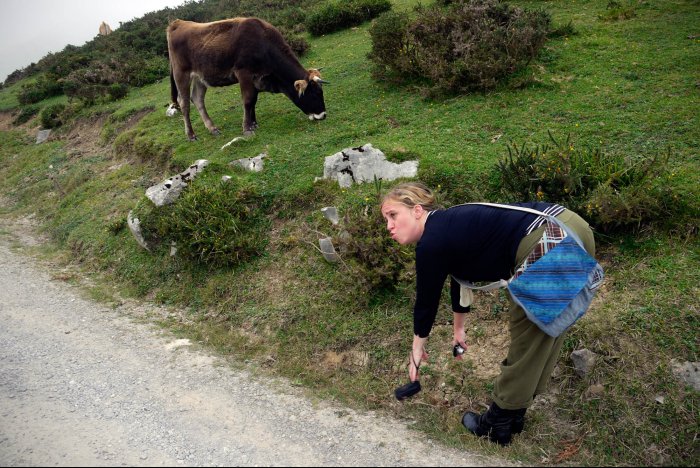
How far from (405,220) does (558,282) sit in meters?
1.11

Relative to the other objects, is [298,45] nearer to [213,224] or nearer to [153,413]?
[213,224]

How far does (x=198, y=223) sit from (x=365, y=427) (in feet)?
14.1

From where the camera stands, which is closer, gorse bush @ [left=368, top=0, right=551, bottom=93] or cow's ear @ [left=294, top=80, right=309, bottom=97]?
gorse bush @ [left=368, top=0, right=551, bottom=93]

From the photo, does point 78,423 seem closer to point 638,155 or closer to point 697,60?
point 638,155

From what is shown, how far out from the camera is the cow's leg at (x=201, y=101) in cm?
1096

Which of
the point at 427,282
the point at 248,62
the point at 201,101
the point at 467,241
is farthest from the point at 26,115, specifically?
the point at 467,241

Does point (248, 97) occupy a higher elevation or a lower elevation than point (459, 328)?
higher

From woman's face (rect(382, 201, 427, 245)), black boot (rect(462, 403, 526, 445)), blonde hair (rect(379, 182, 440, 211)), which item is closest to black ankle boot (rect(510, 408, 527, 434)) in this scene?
black boot (rect(462, 403, 526, 445))

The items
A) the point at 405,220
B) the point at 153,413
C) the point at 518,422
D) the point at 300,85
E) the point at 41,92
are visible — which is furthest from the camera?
the point at 41,92

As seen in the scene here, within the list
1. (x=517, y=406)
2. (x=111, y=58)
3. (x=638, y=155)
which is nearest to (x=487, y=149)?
(x=638, y=155)

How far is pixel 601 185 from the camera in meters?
5.30

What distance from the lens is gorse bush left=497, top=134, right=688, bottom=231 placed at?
5148mm

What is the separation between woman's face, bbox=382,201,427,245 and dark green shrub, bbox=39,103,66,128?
18.1 m

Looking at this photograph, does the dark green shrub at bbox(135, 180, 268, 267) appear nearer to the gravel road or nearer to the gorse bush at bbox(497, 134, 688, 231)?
the gravel road
